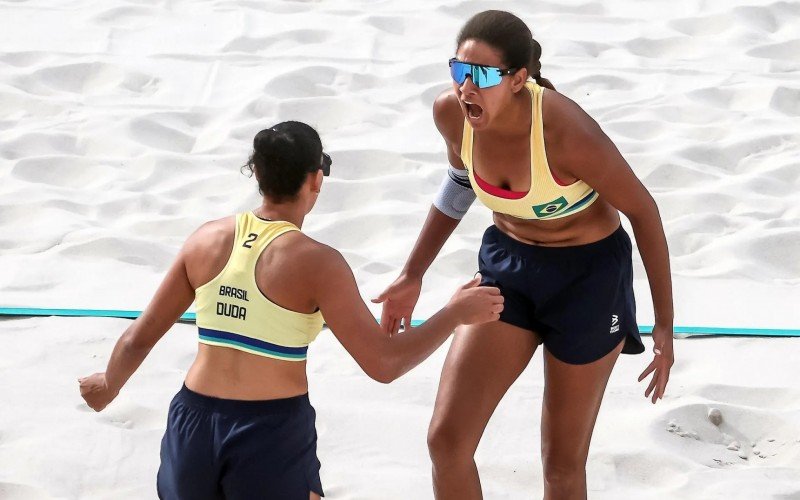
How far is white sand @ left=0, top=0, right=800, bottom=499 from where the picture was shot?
11.7 feet

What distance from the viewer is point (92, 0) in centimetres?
755

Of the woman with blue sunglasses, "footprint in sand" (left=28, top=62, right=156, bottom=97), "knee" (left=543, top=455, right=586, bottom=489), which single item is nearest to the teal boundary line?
the woman with blue sunglasses

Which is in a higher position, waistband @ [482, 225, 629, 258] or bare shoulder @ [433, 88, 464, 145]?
bare shoulder @ [433, 88, 464, 145]

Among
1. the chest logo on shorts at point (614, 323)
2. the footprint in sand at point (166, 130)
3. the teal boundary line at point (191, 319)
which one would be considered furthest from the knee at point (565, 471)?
the footprint in sand at point (166, 130)

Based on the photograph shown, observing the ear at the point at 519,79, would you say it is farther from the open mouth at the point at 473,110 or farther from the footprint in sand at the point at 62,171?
the footprint in sand at the point at 62,171

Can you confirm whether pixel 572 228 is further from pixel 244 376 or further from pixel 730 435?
pixel 730 435

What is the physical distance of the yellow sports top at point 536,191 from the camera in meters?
2.81

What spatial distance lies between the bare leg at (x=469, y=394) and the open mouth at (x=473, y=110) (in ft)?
1.66

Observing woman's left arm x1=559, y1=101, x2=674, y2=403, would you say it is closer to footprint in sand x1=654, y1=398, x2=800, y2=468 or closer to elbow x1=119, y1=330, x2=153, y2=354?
footprint in sand x1=654, y1=398, x2=800, y2=468

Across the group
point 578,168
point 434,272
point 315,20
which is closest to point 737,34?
point 315,20

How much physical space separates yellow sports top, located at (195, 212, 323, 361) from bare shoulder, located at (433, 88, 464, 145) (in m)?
0.71

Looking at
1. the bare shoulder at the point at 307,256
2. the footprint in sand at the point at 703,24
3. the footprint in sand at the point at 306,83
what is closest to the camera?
the bare shoulder at the point at 307,256

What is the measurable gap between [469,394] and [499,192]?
1.59ft

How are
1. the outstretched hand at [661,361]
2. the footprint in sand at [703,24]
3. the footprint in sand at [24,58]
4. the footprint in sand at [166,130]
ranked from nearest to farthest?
the outstretched hand at [661,361] → the footprint in sand at [166,130] → the footprint in sand at [24,58] → the footprint in sand at [703,24]
